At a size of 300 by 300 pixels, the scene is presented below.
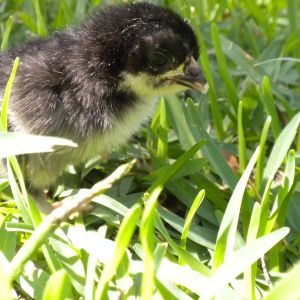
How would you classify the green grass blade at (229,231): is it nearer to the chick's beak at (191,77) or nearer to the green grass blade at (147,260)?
the green grass blade at (147,260)

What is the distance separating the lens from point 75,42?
2076 mm

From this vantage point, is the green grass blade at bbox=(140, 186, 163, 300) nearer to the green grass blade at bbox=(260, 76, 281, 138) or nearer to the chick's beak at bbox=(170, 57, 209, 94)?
the chick's beak at bbox=(170, 57, 209, 94)

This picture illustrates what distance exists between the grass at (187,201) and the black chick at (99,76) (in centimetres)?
14

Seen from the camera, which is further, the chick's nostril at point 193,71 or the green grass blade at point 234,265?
the chick's nostril at point 193,71

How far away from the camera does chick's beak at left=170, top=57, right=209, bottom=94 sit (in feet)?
6.84

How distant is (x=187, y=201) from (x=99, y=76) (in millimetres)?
454

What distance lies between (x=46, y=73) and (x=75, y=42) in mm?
138

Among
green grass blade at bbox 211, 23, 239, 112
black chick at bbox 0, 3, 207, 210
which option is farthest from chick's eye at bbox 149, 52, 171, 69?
green grass blade at bbox 211, 23, 239, 112

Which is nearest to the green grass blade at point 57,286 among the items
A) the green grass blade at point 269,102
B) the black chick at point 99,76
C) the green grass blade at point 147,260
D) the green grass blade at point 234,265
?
the green grass blade at point 147,260

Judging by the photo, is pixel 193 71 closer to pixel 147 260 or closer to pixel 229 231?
pixel 229 231

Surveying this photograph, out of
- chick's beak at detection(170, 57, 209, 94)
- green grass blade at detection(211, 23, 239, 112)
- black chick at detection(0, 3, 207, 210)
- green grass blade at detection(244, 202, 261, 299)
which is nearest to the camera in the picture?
green grass blade at detection(244, 202, 261, 299)

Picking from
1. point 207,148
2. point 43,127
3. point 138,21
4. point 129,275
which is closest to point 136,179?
point 207,148

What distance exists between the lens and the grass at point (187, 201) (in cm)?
146

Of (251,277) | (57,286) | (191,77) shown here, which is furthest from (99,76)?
(57,286)
